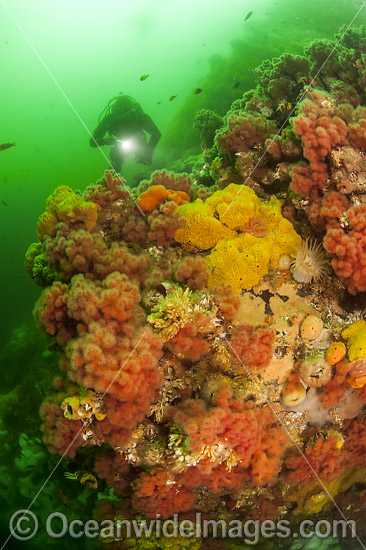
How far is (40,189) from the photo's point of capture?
20.2 metres

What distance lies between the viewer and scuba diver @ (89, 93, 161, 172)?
11797 millimetres

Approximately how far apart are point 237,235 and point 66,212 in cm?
232

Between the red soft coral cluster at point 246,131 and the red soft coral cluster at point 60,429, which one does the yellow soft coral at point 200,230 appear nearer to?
the red soft coral cluster at point 246,131

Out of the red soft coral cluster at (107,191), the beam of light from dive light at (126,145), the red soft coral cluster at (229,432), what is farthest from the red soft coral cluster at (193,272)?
the beam of light from dive light at (126,145)

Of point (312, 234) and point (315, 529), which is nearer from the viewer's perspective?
point (312, 234)

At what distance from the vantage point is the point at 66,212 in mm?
4059

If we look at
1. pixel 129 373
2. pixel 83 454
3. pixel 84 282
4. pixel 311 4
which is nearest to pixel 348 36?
pixel 84 282

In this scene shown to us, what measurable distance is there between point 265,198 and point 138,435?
379cm

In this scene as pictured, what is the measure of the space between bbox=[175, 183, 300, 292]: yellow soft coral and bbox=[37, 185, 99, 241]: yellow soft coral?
1.22m

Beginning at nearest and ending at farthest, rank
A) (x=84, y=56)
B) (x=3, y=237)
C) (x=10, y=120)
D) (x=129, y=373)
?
(x=129, y=373) < (x=3, y=237) < (x=10, y=120) < (x=84, y=56)

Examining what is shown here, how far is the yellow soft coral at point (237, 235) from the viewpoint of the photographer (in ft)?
12.3

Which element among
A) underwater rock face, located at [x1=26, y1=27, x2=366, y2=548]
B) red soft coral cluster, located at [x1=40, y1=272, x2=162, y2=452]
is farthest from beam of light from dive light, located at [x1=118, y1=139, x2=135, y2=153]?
red soft coral cluster, located at [x1=40, y1=272, x2=162, y2=452]

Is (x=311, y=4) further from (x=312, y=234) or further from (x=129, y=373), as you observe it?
(x=129, y=373)

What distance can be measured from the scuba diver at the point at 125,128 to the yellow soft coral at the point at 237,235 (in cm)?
906
